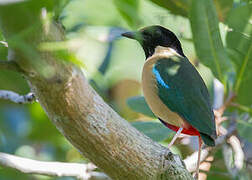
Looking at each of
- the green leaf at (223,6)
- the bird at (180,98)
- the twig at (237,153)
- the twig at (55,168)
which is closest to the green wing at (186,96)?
the bird at (180,98)

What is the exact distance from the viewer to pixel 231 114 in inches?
135

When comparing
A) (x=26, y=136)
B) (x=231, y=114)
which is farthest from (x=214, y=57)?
(x=26, y=136)

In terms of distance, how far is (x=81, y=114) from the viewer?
5.17 feet

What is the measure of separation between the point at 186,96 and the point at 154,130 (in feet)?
1.84

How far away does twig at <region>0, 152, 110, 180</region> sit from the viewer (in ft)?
8.25

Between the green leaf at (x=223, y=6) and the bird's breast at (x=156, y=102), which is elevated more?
the green leaf at (x=223, y=6)

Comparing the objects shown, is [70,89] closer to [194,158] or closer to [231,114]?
[194,158]

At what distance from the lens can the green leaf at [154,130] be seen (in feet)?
10.1

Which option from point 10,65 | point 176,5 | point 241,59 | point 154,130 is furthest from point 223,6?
point 10,65

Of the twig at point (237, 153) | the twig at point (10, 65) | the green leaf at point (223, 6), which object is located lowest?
the twig at point (237, 153)

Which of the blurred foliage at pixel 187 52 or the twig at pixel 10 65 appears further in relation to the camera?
the blurred foliage at pixel 187 52

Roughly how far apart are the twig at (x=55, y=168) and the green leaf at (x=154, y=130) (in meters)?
0.50

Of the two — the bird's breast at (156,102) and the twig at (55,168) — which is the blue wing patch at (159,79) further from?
the twig at (55,168)

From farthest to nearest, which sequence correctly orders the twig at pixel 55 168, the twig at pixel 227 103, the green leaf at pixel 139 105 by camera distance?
the green leaf at pixel 139 105
the twig at pixel 227 103
the twig at pixel 55 168
